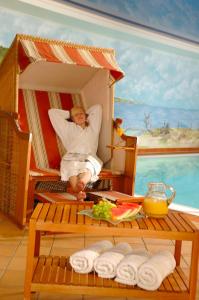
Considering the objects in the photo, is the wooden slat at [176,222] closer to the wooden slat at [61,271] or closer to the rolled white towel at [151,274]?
the rolled white towel at [151,274]

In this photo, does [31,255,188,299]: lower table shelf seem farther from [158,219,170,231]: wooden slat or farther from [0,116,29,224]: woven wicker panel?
[0,116,29,224]: woven wicker panel

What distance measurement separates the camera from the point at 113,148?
5227 mm

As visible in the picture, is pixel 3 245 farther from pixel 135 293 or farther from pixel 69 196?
pixel 135 293

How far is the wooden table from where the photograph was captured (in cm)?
231

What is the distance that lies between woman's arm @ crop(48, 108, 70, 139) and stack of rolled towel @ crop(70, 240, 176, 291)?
9.49ft

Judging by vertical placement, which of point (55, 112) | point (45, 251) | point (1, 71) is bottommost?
point (45, 251)

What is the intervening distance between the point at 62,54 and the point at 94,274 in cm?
298

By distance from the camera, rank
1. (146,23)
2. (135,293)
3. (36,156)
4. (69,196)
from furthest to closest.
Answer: (146,23) → (36,156) → (69,196) → (135,293)

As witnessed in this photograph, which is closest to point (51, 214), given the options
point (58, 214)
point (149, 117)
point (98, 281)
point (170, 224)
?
point (58, 214)

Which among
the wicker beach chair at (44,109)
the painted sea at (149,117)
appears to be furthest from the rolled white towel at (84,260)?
the painted sea at (149,117)

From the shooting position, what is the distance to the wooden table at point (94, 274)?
2.31 meters

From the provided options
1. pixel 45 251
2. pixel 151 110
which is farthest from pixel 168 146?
pixel 45 251

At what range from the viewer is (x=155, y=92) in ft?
51.2

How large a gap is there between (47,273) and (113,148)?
286 cm
